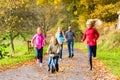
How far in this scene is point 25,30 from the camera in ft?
112

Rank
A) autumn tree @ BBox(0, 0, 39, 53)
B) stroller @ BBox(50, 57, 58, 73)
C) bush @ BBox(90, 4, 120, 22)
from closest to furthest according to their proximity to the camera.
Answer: stroller @ BBox(50, 57, 58, 73), autumn tree @ BBox(0, 0, 39, 53), bush @ BBox(90, 4, 120, 22)

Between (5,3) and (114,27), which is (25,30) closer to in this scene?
(5,3)

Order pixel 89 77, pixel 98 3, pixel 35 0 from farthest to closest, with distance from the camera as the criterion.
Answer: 1. pixel 35 0
2. pixel 98 3
3. pixel 89 77

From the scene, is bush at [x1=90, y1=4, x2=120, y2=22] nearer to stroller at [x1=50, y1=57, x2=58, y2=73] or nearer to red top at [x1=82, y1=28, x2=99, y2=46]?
red top at [x1=82, y1=28, x2=99, y2=46]

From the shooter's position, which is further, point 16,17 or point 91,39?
point 16,17

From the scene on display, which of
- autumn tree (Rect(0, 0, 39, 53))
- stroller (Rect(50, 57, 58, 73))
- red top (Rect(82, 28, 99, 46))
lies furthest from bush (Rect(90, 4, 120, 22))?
stroller (Rect(50, 57, 58, 73))

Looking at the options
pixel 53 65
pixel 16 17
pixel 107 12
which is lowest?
pixel 53 65

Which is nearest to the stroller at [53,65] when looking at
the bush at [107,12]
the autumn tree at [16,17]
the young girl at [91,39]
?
the young girl at [91,39]

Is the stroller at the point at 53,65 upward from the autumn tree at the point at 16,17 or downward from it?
downward

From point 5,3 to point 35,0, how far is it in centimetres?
1383

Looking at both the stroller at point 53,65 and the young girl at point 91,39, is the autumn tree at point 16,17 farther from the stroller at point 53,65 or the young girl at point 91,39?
the young girl at point 91,39

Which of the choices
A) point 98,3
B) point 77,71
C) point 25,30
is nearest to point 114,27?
point 98,3

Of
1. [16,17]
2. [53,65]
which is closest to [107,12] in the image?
Result: [16,17]

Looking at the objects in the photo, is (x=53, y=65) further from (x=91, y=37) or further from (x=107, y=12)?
(x=107, y=12)
